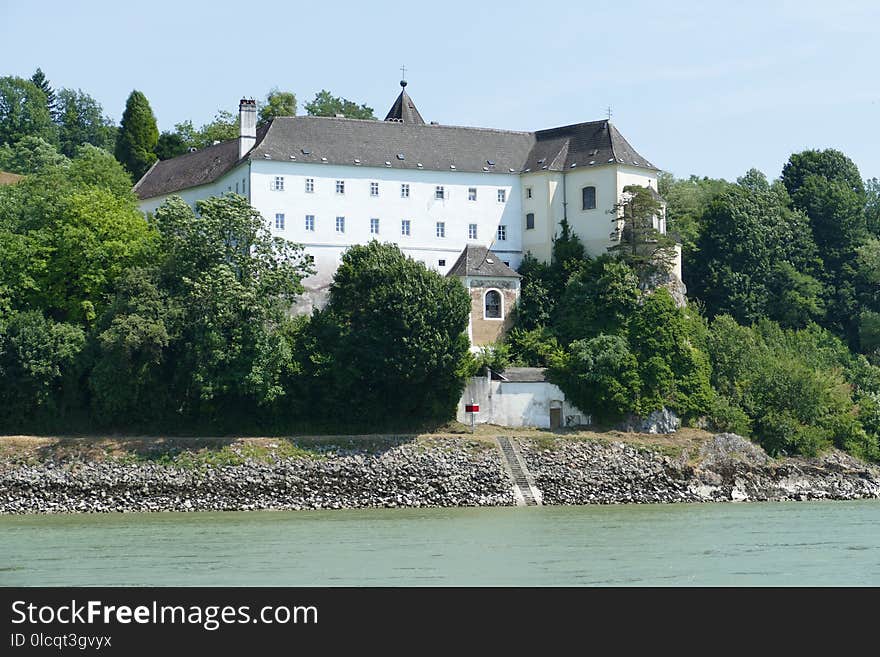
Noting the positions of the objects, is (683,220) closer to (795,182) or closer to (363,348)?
(795,182)

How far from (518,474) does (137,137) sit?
4330 cm

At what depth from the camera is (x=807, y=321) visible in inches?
2800

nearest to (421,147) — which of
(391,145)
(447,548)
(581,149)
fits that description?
(391,145)

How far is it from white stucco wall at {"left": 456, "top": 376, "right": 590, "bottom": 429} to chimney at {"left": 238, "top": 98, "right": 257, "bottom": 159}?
17011 mm

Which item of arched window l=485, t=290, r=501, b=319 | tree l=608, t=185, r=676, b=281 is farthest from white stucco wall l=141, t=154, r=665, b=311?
arched window l=485, t=290, r=501, b=319

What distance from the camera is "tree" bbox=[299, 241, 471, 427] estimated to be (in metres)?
53.7

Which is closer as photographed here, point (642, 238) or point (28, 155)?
point (642, 238)

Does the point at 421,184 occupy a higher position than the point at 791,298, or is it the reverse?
the point at 421,184

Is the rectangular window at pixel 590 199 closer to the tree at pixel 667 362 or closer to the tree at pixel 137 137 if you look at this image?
the tree at pixel 667 362

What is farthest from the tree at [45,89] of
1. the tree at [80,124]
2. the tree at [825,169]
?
the tree at [825,169]

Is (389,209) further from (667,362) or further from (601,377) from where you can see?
(667,362)

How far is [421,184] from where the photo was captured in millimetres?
66562

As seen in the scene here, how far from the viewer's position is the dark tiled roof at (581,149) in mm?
66375

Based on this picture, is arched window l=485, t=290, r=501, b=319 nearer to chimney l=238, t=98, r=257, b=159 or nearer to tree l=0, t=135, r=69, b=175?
chimney l=238, t=98, r=257, b=159
